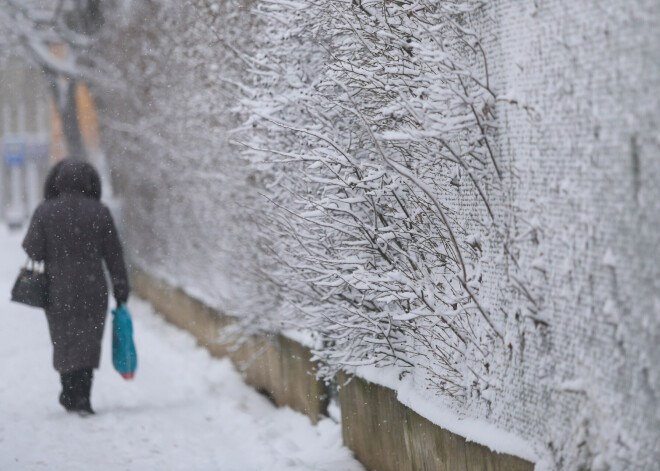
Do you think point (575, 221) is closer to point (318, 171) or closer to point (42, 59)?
point (318, 171)

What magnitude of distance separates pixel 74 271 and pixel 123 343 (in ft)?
2.38

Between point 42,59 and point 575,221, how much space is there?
17985 millimetres

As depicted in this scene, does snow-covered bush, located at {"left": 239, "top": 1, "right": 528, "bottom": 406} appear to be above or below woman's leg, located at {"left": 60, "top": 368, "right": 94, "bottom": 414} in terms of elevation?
A: above

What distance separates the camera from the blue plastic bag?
7598 mm

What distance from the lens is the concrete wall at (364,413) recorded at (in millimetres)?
4215

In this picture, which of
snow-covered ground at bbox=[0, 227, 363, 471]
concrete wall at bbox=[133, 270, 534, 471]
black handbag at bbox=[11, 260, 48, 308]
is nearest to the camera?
concrete wall at bbox=[133, 270, 534, 471]

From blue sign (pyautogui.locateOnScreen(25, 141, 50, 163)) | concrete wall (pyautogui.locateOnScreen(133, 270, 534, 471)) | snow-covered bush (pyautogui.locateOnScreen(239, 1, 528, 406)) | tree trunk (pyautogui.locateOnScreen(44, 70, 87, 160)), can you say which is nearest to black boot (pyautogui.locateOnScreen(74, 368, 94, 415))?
concrete wall (pyautogui.locateOnScreen(133, 270, 534, 471))

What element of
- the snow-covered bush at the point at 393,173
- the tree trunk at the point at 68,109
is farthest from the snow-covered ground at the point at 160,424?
the tree trunk at the point at 68,109

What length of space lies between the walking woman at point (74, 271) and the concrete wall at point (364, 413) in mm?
1412

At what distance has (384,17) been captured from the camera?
4.19 metres

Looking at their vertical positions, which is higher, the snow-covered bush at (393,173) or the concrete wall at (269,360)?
the snow-covered bush at (393,173)

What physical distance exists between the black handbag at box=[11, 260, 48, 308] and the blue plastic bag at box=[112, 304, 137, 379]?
598 millimetres

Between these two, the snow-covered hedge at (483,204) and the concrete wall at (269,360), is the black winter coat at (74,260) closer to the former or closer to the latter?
the concrete wall at (269,360)

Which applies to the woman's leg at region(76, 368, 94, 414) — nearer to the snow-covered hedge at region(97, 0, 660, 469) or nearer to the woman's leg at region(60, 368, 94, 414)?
the woman's leg at region(60, 368, 94, 414)
